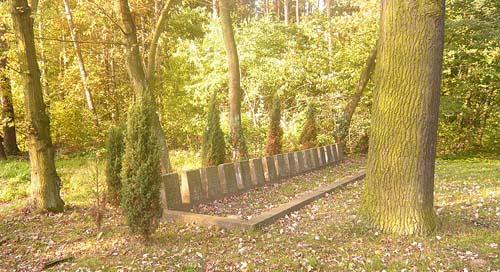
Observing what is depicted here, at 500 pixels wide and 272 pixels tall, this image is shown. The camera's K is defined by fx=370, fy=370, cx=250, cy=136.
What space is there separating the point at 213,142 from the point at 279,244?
150 inches

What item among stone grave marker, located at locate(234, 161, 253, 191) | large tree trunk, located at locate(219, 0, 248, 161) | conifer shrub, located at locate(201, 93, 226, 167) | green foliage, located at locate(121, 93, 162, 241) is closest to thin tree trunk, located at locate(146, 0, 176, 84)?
large tree trunk, located at locate(219, 0, 248, 161)

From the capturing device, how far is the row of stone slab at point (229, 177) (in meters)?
5.49

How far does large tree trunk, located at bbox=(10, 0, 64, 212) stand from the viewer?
5.74 m

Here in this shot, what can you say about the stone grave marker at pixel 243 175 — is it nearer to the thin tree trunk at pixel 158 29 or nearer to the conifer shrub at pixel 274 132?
the conifer shrub at pixel 274 132

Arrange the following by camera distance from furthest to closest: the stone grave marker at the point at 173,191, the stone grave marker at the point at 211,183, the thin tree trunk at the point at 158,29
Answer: the thin tree trunk at the point at 158,29, the stone grave marker at the point at 211,183, the stone grave marker at the point at 173,191

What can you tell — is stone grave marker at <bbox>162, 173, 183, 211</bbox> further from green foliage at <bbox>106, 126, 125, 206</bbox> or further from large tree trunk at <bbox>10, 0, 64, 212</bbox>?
large tree trunk at <bbox>10, 0, 64, 212</bbox>

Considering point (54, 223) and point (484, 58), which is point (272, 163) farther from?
point (484, 58)

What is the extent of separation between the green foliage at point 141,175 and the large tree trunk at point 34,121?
2511mm

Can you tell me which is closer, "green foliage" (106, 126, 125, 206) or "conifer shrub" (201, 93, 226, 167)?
"green foliage" (106, 126, 125, 206)

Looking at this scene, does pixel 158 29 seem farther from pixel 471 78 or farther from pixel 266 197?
pixel 471 78

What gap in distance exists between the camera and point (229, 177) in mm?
6707

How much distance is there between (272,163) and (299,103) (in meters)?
7.09

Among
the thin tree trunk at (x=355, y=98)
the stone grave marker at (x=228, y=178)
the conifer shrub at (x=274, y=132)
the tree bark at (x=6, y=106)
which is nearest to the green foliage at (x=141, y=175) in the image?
the stone grave marker at (x=228, y=178)

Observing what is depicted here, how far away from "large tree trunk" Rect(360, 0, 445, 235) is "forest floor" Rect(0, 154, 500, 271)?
0.28 m
